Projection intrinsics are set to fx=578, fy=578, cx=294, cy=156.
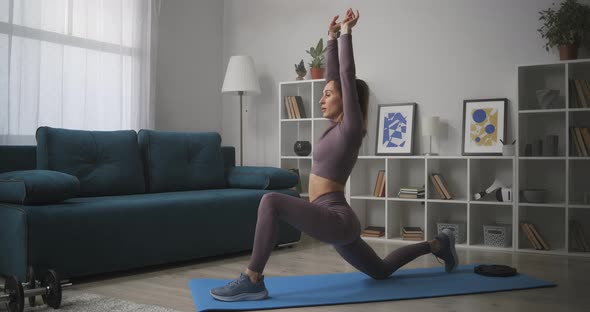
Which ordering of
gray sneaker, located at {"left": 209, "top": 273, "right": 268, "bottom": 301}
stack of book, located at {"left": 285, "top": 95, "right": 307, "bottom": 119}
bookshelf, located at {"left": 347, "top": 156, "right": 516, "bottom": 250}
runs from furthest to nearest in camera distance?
stack of book, located at {"left": 285, "top": 95, "right": 307, "bottom": 119}, bookshelf, located at {"left": 347, "top": 156, "right": 516, "bottom": 250}, gray sneaker, located at {"left": 209, "top": 273, "right": 268, "bottom": 301}

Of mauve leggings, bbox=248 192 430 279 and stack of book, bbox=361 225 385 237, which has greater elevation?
mauve leggings, bbox=248 192 430 279

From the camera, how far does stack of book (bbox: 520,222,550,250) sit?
4.27 metres

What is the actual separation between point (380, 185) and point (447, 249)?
5.48 feet

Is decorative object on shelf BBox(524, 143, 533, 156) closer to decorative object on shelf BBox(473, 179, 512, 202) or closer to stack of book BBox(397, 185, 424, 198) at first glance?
decorative object on shelf BBox(473, 179, 512, 202)

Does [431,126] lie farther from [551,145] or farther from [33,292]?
[33,292]

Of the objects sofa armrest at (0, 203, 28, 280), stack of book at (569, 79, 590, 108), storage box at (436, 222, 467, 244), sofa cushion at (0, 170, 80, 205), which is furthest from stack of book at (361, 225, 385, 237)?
sofa armrest at (0, 203, 28, 280)

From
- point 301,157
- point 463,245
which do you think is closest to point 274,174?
point 301,157

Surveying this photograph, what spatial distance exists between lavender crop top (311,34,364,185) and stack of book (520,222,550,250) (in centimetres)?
217

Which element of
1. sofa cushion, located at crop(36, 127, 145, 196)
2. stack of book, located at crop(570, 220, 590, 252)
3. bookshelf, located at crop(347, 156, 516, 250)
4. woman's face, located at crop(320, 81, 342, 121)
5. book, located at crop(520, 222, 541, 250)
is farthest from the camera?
bookshelf, located at crop(347, 156, 516, 250)

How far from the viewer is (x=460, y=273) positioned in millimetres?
3377

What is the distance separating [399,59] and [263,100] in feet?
4.90

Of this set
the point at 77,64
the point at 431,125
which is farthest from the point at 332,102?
the point at 77,64

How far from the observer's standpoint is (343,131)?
2.72 m

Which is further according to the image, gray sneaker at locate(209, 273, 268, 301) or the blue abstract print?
the blue abstract print
